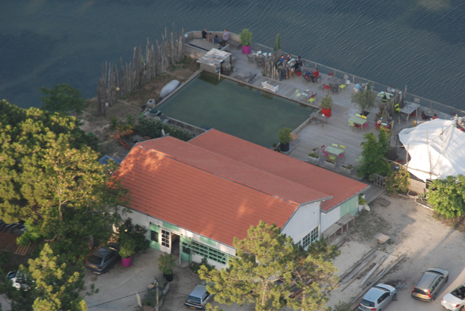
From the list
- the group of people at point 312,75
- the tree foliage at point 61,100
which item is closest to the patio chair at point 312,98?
the group of people at point 312,75

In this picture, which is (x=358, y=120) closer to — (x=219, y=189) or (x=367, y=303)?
(x=219, y=189)

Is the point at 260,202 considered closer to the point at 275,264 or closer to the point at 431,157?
the point at 275,264

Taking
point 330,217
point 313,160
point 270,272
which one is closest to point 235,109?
point 313,160

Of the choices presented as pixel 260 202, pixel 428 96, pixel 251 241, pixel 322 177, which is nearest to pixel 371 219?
pixel 322 177

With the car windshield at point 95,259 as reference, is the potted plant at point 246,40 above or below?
above

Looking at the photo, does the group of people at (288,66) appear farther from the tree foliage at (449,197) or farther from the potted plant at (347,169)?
the tree foliage at (449,197)

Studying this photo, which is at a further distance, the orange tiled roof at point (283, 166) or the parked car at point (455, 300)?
the orange tiled roof at point (283, 166)
